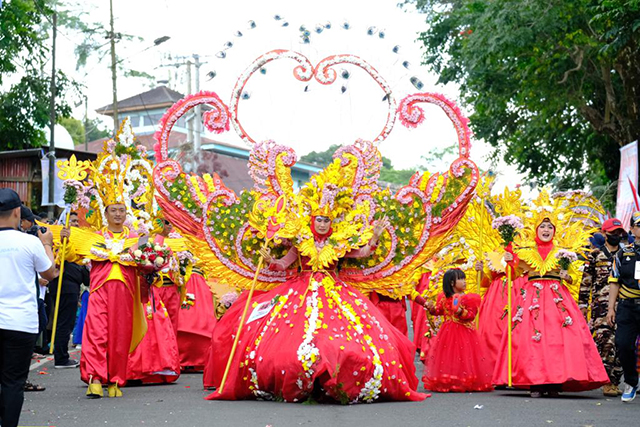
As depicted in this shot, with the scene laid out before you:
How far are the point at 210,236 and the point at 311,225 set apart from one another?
3.80ft

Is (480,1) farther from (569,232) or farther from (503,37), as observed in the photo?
(569,232)

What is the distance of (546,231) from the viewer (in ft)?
34.3

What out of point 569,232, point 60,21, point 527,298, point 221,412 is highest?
point 60,21

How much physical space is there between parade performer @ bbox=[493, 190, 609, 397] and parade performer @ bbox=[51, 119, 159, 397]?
11.5 feet

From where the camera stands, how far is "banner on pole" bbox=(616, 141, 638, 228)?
53.1 ft

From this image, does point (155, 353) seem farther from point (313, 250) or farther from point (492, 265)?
point (492, 265)

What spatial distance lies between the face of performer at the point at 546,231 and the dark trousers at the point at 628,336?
1035mm

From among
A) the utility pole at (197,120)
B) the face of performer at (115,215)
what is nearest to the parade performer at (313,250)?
the face of performer at (115,215)

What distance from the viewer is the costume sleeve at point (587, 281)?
34.9 ft

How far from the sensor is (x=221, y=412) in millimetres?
8375

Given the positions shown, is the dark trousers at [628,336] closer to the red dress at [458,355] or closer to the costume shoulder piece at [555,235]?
the costume shoulder piece at [555,235]

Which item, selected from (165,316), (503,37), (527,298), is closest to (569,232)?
(527,298)

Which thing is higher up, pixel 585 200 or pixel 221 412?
pixel 585 200

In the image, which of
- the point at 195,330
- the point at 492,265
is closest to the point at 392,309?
the point at 492,265
